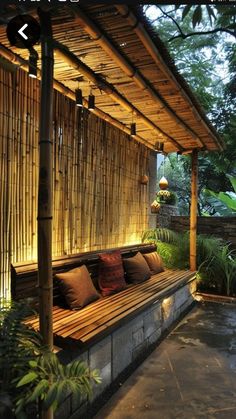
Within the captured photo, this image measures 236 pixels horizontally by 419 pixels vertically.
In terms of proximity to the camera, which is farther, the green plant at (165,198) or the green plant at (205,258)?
the green plant at (165,198)

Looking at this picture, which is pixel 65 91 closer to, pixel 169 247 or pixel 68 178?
pixel 68 178

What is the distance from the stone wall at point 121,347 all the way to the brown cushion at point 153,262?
2.05ft

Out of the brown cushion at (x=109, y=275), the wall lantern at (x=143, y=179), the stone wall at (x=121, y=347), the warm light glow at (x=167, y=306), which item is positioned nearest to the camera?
the stone wall at (x=121, y=347)

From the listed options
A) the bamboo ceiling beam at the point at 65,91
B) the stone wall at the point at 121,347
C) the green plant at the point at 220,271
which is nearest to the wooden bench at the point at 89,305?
the stone wall at the point at 121,347

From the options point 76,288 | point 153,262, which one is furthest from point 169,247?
point 76,288

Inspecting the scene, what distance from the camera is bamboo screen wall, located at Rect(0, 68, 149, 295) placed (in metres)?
2.93

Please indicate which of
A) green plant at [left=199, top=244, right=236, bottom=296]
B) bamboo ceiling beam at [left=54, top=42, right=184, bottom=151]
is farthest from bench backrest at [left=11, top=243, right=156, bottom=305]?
green plant at [left=199, top=244, right=236, bottom=296]

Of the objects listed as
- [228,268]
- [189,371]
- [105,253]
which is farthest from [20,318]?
[228,268]

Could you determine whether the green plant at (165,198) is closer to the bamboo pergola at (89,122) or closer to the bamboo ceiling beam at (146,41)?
the bamboo pergola at (89,122)

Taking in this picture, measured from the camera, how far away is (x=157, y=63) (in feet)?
9.36

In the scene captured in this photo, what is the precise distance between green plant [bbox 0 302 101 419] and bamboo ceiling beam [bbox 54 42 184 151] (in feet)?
6.01

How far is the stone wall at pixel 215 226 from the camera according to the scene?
6.95 metres

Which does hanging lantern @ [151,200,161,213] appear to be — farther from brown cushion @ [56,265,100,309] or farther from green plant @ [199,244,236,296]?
brown cushion @ [56,265,100,309]

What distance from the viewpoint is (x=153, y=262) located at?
523 centimetres
